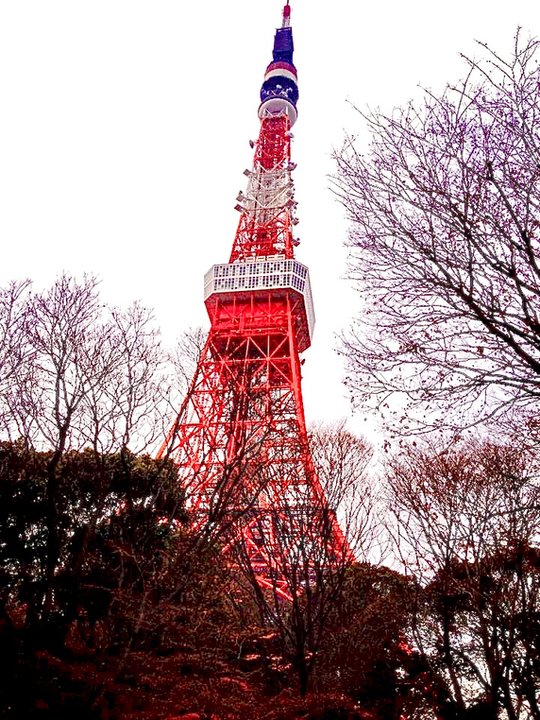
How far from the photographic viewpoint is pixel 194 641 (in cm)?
723

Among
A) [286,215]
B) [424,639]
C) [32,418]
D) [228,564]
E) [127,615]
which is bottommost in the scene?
[424,639]

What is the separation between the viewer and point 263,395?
923 centimetres

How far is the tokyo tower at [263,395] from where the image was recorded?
8.09 meters

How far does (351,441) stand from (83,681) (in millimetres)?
6138

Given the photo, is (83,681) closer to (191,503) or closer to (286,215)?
(191,503)

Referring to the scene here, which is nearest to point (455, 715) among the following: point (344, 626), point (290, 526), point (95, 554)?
point (344, 626)

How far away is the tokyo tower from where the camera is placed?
8.09 metres

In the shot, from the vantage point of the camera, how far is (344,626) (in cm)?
1041

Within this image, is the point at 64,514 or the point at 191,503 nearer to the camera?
the point at 64,514

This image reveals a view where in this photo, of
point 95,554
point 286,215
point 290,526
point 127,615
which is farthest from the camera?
point 286,215

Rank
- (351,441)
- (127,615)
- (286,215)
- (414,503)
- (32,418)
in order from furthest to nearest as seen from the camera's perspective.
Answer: (286,215) < (351,441) < (414,503) < (32,418) < (127,615)

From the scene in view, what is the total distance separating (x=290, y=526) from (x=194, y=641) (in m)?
2.62

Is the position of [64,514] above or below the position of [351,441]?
below

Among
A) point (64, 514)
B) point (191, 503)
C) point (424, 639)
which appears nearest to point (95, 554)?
point (64, 514)
